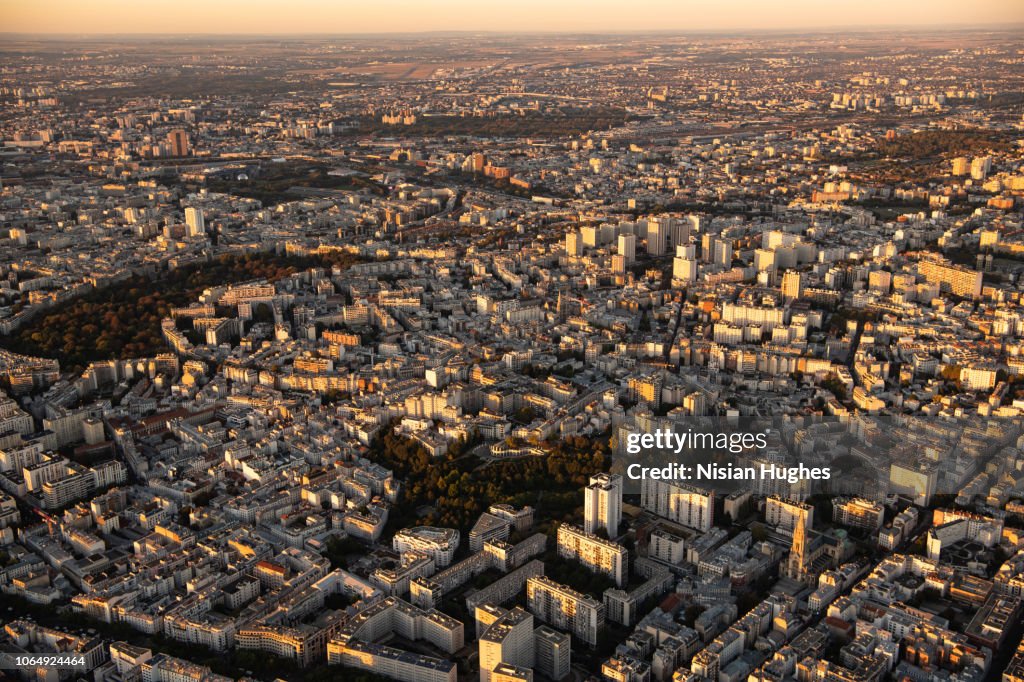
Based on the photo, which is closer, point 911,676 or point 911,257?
point 911,676

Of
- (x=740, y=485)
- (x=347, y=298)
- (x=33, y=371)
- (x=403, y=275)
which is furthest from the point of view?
(x=403, y=275)

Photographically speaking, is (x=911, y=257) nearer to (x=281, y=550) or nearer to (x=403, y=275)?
(x=403, y=275)

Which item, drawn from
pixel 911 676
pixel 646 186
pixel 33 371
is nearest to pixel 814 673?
pixel 911 676

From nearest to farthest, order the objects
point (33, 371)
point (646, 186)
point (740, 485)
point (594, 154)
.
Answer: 1. point (740, 485)
2. point (33, 371)
3. point (646, 186)
4. point (594, 154)

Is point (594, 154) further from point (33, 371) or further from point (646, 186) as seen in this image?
point (33, 371)

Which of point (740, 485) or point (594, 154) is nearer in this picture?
point (740, 485)

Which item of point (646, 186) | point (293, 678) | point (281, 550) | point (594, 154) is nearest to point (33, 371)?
point (281, 550)
